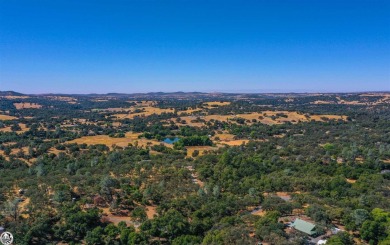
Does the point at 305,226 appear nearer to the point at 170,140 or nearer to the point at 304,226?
the point at 304,226

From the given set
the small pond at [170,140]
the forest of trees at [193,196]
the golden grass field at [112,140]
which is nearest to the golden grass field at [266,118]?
the small pond at [170,140]

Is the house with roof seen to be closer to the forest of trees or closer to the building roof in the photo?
the building roof

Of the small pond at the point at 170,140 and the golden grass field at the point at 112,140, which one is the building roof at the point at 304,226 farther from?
the small pond at the point at 170,140

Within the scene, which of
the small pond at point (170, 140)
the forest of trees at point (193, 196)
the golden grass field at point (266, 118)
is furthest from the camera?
the golden grass field at point (266, 118)

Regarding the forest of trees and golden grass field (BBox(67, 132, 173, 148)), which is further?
golden grass field (BBox(67, 132, 173, 148))

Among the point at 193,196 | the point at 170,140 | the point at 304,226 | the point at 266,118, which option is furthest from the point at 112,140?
the point at 266,118

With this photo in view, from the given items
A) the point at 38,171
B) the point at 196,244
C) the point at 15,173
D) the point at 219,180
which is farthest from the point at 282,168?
the point at 15,173

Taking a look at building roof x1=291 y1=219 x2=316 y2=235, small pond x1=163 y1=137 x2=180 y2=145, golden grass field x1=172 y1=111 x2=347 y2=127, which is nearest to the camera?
building roof x1=291 y1=219 x2=316 y2=235

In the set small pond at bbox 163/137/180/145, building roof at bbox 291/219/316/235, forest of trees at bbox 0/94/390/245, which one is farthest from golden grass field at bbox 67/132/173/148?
building roof at bbox 291/219/316/235
